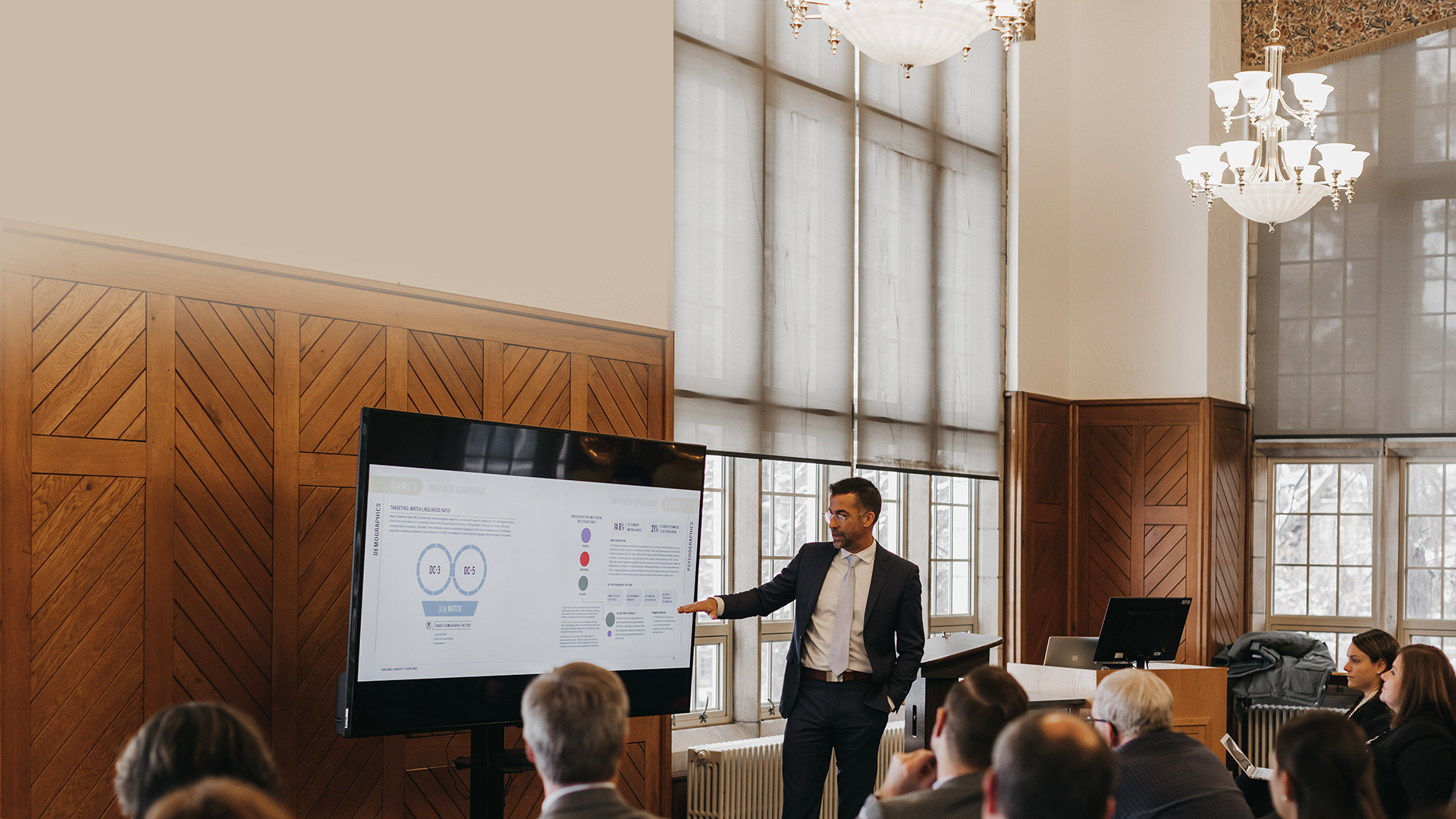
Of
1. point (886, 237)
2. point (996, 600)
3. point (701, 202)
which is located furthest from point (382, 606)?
point (996, 600)

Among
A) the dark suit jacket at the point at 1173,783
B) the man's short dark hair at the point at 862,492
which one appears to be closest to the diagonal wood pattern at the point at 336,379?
the man's short dark hair at the point at 862,492

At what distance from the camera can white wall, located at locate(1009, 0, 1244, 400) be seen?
8.80 m

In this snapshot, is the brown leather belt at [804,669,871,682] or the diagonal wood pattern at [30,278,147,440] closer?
the diagonal wood pattern at [30,278,147,440]

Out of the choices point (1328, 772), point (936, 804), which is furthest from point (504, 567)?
point (1328, 772)

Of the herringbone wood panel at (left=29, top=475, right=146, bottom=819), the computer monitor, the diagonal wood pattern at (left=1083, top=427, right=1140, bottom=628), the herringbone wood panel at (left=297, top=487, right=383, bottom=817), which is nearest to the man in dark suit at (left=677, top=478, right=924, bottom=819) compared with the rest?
the herringbone wood panel at (left=297, top=487, right=383, bottom=817)

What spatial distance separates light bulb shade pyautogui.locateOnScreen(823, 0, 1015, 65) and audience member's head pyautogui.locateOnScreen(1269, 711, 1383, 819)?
108 inches

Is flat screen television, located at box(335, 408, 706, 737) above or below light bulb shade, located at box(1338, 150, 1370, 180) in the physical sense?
below

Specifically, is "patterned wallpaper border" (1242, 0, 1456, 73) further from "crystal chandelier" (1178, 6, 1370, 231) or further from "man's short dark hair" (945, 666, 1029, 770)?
"man's short dark hair" (945, 666, 1029, 770)

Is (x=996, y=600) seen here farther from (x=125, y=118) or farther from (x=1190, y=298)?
(x=125, y=118)

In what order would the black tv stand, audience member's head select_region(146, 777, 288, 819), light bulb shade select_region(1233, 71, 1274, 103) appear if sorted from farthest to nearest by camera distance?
light bulb shade select_region(1233, 71, 1274, 103)
the black tv stand
audience member's head select_region(146, 777, 288, 819)

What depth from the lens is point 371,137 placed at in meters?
4.92

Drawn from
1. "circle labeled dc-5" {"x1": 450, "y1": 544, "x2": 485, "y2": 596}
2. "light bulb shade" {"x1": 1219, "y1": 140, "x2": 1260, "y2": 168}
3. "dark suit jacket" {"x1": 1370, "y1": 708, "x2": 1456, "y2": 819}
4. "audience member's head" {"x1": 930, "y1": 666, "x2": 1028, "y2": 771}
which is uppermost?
"light bulb shade" {"x1": 1219, "y1": 140, "x2": 1260, "y2": 168}

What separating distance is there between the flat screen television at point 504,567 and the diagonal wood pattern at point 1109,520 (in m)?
4.80

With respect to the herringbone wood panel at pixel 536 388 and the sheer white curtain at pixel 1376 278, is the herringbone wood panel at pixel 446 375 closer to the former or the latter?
the herringbone wood panel at pixel 536 388
